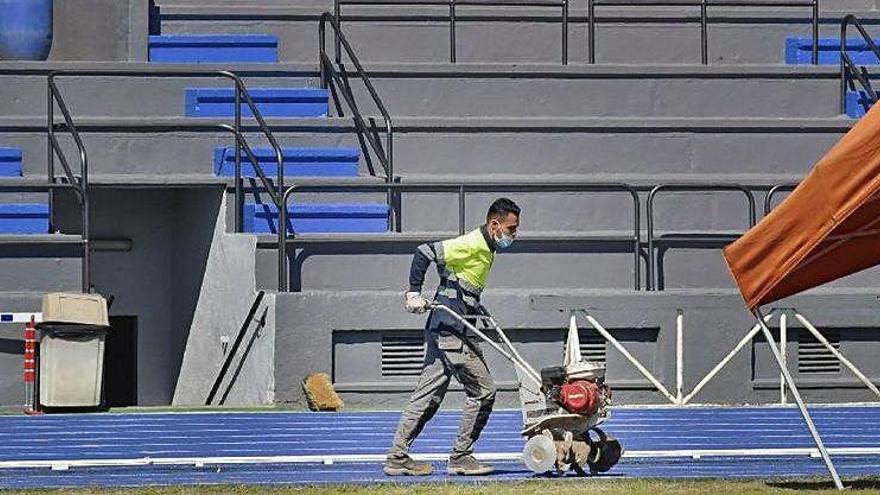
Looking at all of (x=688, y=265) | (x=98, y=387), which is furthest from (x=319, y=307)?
(x=688, y=265)

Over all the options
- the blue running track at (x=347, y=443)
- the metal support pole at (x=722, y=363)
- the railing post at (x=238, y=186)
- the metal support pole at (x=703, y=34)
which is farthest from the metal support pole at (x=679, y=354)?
the metal support pole at (x=703, y=34)

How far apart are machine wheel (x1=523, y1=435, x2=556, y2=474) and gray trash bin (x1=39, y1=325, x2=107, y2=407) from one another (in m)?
7.23

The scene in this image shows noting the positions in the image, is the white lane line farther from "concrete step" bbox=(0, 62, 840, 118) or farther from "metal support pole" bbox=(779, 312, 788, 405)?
"concrete step" bbox=(0, 62, 840, 118)

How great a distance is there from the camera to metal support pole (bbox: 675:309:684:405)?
2322cm

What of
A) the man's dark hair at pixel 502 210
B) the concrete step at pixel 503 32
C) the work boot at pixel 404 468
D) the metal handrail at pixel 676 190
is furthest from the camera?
the concrete step at pixel 503 32

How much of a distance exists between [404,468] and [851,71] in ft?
41.1

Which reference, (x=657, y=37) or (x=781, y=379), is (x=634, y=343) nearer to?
(x=781, y=379)

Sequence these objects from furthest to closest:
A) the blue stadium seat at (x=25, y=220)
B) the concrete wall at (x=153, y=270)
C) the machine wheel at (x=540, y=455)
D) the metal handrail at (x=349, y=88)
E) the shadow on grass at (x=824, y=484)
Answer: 1. the concrete wall at (x=153, y=270)
2. the metal handrail at (x=349, y=88)
3. the blue stadium seat at (x=25, y=220)
4. the machine wheel at (x=540, y=455)
5. the shadow on grass at (x=824, y=484)

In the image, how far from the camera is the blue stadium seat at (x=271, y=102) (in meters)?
26.0

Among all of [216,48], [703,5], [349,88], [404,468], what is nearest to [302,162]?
[349,88]

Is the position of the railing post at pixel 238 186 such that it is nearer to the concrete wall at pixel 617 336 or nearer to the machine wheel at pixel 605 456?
the concrete wall at pixel 617 336

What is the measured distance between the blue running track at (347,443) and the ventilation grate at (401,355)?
1253 millimetres

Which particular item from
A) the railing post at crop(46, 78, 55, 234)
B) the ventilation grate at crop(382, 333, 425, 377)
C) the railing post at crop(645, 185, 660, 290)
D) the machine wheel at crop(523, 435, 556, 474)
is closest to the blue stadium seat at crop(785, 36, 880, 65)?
the railing post at crop(645, 185, 660, 290)

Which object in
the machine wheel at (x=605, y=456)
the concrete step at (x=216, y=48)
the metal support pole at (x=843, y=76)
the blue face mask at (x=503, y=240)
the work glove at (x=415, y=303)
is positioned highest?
the concrete step at (x=216, y=48)
